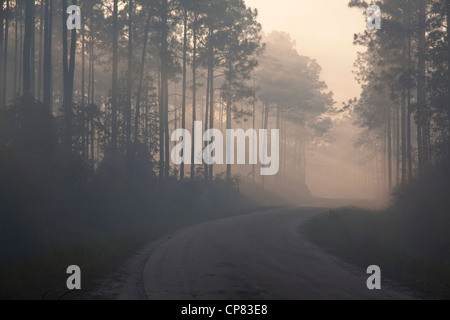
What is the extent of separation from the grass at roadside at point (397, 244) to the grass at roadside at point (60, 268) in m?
7.24

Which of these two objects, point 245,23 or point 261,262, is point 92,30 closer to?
point 245,23

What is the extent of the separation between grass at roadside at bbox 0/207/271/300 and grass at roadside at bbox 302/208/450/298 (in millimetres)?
7236

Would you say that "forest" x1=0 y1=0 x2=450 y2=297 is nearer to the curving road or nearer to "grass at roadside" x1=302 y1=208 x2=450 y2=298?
"grass at roadside" x1=302 y1=208 x2=450 y2=298

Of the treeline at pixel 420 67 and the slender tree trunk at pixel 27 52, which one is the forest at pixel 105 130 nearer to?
the slender tree trunk at pixel 27 52

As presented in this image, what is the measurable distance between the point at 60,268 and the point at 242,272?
15.0ft

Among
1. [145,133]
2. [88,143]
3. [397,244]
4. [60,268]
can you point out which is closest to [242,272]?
[60,268]

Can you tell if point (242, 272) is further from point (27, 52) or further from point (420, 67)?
point (420, 67)

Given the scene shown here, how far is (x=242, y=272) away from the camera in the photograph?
12297mm

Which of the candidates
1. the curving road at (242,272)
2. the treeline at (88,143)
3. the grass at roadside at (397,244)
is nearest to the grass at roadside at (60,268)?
the curving road at (242,272)

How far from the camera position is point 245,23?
150 ft

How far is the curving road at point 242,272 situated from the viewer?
9703 millimetres
